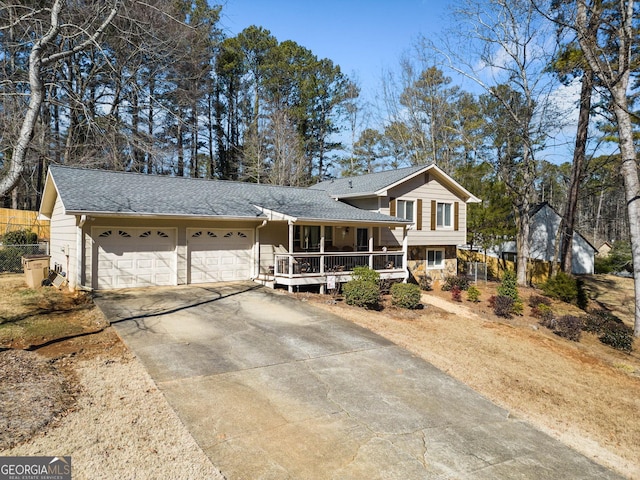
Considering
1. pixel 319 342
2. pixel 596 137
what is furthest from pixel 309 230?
pixel 596 137

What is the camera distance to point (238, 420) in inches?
196

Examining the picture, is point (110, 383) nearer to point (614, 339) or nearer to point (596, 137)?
point (614, 339)

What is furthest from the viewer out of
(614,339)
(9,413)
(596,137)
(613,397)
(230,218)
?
(596,137)

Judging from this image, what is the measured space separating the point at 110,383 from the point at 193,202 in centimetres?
937

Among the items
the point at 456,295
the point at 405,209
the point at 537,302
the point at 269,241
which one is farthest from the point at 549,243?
the point at 269,241

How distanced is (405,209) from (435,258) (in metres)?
3.51

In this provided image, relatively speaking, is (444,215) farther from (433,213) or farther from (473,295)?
(473,295)

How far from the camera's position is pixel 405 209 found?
746 inches

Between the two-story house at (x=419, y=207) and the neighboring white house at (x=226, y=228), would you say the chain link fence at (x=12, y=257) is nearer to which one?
the neighboring white house at (x=226, y=228)

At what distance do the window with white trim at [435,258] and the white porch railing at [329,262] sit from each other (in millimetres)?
3107

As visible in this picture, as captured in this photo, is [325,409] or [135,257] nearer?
[325,409]

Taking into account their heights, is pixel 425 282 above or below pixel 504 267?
below

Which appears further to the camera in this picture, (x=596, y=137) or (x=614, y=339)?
(x=596, y=137)

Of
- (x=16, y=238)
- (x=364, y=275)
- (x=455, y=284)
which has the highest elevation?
(x=16, y=238)
